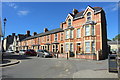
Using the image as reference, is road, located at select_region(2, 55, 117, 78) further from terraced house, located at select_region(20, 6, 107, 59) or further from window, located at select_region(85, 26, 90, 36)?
window, located at select_region(85, 26, 90, 36)

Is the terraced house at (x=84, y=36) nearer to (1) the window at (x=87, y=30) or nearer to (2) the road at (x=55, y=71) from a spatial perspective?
(1) the window at (x=87, y=30)

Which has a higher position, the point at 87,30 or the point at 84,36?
the point at 87,30

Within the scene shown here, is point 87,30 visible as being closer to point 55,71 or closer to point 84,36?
point 84,36

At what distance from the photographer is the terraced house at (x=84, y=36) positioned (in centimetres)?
2119

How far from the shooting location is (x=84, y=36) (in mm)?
23047

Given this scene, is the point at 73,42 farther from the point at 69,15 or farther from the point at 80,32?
the point at 69,15

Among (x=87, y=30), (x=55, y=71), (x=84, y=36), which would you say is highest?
(x=87, y=30)

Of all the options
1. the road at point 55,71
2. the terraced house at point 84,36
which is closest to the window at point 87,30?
the terraced house at point 84,36

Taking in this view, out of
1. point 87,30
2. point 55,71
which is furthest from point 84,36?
point 55,71

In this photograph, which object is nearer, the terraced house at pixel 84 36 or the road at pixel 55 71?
the road at pixel 55 71

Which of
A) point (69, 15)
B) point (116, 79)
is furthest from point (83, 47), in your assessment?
point (116, 79)

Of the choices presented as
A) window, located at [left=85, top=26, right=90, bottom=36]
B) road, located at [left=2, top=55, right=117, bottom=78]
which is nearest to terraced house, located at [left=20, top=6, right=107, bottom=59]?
window, located at [left=85, top=26, right=90, bottom=36]

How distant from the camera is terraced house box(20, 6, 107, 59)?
69.5 ft

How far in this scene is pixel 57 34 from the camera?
31469mm
